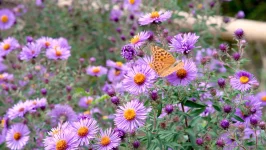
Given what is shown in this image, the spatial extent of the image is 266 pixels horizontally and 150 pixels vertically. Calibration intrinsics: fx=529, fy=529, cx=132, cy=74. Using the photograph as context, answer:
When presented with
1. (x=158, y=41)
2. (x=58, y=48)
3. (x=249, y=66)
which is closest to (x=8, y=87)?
(x=58, y=48)

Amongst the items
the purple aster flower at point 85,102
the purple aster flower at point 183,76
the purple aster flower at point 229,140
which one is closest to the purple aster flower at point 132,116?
the purple aster flower at point 183,76

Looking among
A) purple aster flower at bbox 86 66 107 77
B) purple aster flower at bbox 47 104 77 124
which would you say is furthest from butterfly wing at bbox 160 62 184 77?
purple aster flower at bbox 86 66 107 77

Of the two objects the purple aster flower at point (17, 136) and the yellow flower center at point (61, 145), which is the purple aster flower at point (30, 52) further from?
the yellow flower center at point (61, 145)

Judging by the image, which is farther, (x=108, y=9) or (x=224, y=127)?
(x=108, y=9)

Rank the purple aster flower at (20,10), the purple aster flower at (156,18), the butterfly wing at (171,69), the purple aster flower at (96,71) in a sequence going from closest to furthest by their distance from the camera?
the butterfly wing at (171,69) < the purple aster flower at (156,18) < the purple aster flower at (96,71) < the purple aster flower at (20,10)

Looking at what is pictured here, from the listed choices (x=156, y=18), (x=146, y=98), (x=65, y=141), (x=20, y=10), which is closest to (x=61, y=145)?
(x=65, y=141)

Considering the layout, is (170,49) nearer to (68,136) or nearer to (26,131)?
(68,136)
